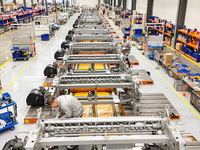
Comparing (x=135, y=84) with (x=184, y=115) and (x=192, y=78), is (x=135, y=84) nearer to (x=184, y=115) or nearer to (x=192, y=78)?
(x=184, y=115)

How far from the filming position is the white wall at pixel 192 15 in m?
13.0

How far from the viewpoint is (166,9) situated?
1842 cm

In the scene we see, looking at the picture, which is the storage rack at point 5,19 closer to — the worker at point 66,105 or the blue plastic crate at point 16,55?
the blue plastic crate at point 16,55

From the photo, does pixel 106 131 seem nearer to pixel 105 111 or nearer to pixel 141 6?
pixel 105 111

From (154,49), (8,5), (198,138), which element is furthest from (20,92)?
(8,5)

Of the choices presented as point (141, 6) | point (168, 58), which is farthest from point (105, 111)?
point (141, 6)

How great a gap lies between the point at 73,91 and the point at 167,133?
492 centimetres

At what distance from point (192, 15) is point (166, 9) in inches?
205

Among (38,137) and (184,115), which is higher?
(38,137)

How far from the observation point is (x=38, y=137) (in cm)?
286

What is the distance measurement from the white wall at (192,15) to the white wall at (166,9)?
2.30 metres

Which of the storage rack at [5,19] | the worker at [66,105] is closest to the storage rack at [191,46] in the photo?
the worker at [66,105]

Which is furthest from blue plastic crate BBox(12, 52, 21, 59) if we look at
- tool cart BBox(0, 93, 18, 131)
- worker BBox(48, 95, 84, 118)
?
worker BBox(48, 95, 84, 118)

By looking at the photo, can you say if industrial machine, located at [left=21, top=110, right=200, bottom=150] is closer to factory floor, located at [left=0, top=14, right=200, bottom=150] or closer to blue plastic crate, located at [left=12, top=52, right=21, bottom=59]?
factory floor, located at [left=0, top=14, right=200, bottom=150]
